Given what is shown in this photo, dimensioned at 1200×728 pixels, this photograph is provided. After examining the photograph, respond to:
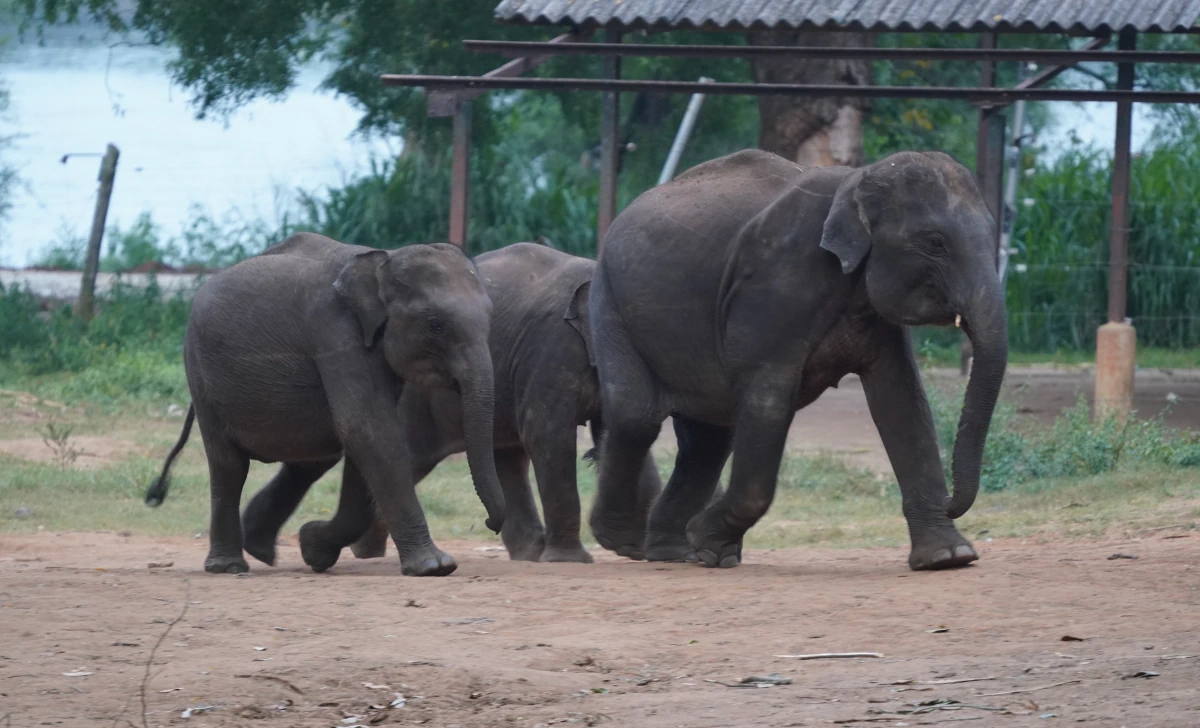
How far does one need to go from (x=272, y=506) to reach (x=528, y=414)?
138cm

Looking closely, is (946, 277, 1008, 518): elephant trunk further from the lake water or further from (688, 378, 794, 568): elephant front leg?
the lake water

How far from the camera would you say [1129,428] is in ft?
37.3

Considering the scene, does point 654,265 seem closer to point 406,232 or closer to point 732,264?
point 732,264

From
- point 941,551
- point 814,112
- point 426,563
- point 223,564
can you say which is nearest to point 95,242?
point 814,112

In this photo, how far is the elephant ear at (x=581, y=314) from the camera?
8219 millimetres

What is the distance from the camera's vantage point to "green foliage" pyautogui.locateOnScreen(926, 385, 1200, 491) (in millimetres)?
10945

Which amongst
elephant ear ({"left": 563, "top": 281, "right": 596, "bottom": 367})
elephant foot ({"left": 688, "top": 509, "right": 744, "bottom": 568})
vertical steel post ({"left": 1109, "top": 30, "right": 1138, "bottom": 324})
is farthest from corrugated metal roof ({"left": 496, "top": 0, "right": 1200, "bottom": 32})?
elephant foot ({"left": 688, "top": 509, "right": 744, "bottom": 568})

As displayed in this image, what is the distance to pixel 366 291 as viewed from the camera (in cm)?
758

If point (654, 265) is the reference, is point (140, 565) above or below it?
below

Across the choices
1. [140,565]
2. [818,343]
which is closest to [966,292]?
[818,343]

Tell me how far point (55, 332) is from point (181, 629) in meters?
11.1

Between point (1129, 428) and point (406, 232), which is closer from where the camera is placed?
point (1129, 428)

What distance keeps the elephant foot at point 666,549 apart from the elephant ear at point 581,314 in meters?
0.90

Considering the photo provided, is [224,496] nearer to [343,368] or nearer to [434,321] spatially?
[343,368]
